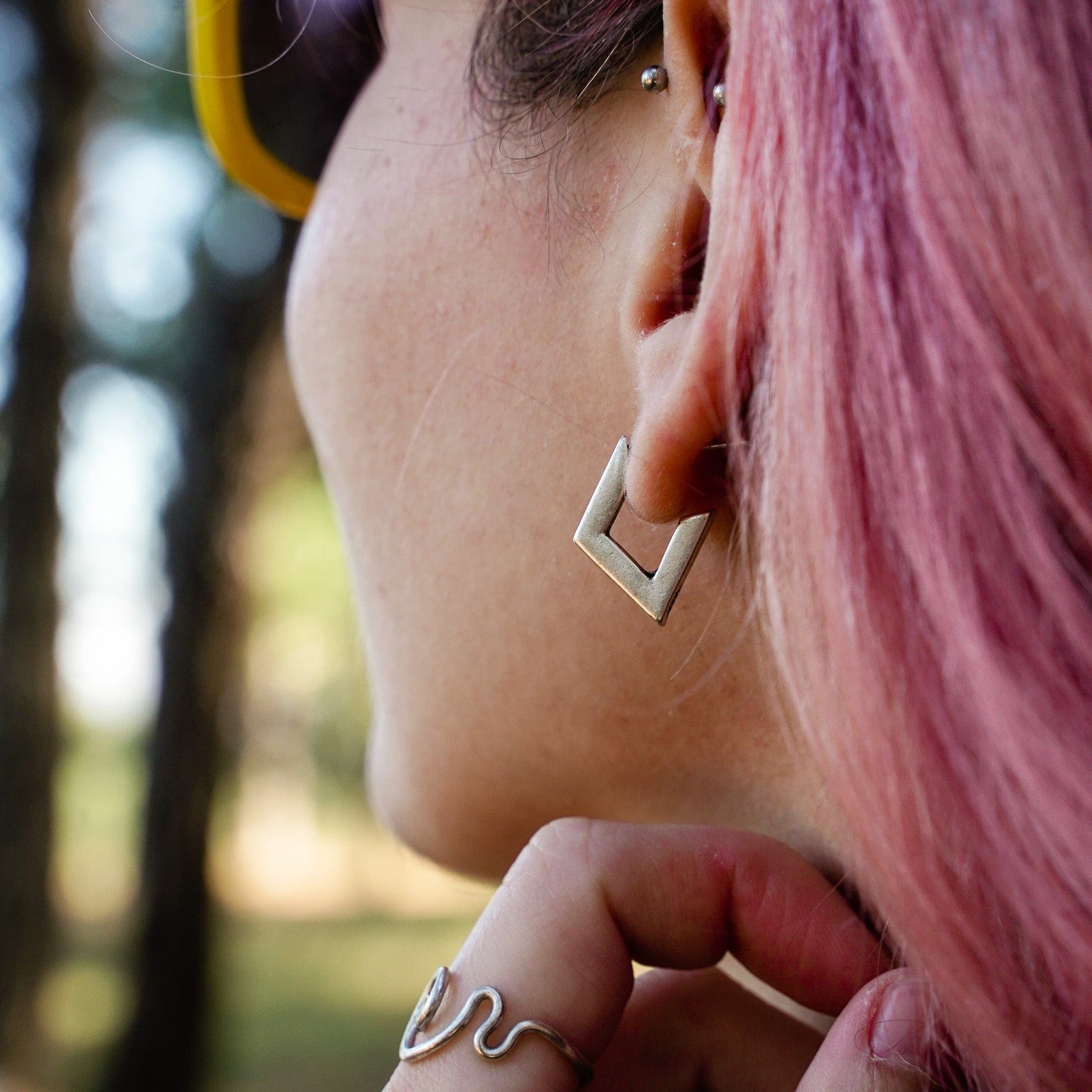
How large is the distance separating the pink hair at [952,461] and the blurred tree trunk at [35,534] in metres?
4.89

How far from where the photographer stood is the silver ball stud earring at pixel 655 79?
74 cm

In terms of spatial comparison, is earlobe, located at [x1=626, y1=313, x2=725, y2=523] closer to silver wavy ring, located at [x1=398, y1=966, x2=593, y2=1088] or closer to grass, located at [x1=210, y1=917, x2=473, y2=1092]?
silver wavy ring, located at [x1=398, y1=966, x2=593, y2=1088]

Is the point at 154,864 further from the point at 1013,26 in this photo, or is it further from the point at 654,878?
the point at 1013,26

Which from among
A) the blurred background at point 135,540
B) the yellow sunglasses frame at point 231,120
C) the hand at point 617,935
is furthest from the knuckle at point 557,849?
the blurred background at point 135,540

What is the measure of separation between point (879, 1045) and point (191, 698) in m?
4.39

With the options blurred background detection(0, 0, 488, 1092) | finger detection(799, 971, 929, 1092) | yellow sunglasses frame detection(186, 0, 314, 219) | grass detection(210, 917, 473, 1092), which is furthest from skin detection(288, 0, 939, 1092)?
grass detection(210, 917, 473, 1092)

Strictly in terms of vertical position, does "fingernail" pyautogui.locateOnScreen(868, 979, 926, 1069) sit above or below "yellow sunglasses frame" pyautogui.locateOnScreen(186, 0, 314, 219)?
below

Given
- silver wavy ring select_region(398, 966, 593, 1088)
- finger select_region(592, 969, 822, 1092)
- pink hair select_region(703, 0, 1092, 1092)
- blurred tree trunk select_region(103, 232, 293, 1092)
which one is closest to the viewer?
pink hair select_region(703, 0, 1092, 1092)

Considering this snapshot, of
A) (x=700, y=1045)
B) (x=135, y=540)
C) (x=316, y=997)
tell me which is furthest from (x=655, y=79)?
(x=316, y=997)

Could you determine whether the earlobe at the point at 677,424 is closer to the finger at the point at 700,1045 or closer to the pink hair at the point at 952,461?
the pink hair at the point at 952,461

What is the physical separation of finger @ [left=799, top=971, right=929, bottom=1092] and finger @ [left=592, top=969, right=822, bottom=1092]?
310 millimetres

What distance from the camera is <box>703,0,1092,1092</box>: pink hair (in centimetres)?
52

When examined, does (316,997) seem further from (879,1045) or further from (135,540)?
(879,1045)

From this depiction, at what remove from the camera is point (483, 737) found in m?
1.04
